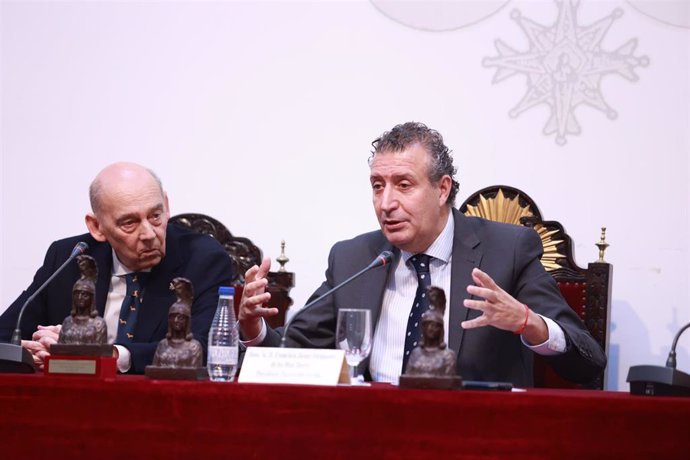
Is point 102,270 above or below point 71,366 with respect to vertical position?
above

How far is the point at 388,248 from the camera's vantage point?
10.7 ft

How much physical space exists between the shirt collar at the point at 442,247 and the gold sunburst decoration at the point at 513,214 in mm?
713

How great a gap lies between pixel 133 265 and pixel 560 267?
5.43 feet

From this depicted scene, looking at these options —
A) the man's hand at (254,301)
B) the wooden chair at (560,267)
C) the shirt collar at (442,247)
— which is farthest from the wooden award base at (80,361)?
the wooden chair at (560,267)

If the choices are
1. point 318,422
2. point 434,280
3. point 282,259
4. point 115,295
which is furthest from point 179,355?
point 282,259

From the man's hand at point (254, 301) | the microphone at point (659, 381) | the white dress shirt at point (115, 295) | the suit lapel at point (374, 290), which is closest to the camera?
the microphone at point (659, 381)

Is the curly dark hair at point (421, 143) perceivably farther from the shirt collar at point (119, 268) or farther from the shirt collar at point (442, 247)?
the shirt collar at point (119, 268)

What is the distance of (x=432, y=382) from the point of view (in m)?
2.06

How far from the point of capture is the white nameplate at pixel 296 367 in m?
2.14

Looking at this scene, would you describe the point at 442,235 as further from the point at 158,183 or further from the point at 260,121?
the point at 260,121

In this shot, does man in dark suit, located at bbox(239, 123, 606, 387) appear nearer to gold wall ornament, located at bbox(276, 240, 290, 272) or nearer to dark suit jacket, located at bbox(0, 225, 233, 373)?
dark suit jacket, located at bbox(0, 225, 233, 373)

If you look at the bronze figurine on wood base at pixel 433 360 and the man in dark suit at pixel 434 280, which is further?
the man in dark suit at pixel 434 280

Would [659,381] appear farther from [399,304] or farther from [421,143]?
[421,143]

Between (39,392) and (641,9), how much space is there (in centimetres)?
301
